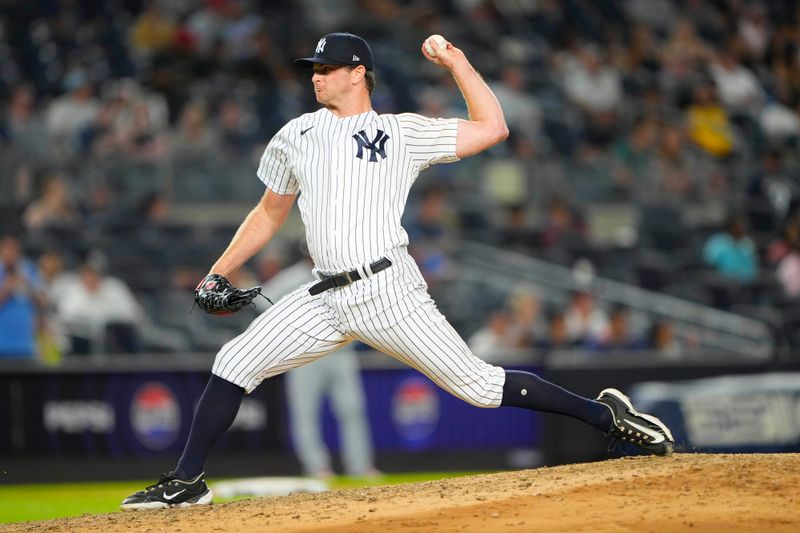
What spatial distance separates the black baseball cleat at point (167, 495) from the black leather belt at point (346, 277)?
3.52 ft

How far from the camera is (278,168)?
5.82 m

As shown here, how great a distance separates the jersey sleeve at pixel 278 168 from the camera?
578 cm

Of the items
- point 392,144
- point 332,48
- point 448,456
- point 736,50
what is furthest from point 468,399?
point 736,50

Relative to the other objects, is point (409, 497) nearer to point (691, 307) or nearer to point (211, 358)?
point (211, 358)

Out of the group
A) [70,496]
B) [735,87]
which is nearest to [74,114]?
[70,496]

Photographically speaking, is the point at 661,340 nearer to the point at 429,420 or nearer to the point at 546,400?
the point at 429,420

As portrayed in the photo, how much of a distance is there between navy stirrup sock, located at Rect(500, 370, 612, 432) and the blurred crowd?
6072mm

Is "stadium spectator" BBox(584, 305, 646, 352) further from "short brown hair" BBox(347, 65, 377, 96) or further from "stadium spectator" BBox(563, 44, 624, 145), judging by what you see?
"short brown hair" BBox(347, 65, 377, 96)

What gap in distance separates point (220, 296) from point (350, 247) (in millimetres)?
620

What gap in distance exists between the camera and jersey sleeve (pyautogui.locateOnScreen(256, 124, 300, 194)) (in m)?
5.78

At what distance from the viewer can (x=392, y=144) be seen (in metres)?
5.64

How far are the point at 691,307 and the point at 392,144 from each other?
26.7 feet

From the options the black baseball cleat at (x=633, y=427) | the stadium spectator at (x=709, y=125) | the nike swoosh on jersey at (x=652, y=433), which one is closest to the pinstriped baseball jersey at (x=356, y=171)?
the black baseball cleat at (x=633, y=427)

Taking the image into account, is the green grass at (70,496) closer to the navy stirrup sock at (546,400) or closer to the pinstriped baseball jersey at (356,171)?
the navy stirrup sock at (546,400)
